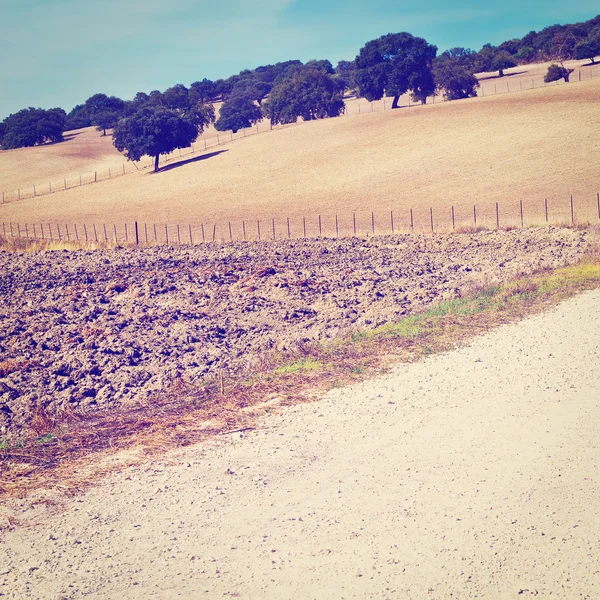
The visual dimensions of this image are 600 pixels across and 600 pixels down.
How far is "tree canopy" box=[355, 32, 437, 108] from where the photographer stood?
98.6 m

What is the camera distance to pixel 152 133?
81.3 metres

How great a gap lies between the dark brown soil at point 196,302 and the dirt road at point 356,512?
3.26m

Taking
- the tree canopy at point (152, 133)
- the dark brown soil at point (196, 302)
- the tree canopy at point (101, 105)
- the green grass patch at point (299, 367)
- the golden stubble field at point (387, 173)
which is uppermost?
the tree canopy at point (101, 105)

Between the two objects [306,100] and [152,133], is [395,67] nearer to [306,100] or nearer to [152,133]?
[306,100]

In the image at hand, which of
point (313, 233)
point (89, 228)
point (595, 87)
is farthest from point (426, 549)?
point (595, 87)

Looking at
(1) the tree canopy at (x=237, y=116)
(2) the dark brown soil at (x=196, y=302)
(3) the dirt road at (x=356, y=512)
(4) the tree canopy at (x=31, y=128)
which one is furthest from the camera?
(1) the tree canopy at (x=237, y=116)

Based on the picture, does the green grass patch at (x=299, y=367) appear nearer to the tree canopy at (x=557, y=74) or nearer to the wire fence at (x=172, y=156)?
the wire fence at (x=172, y=156)

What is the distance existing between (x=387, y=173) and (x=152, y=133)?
3335 cm

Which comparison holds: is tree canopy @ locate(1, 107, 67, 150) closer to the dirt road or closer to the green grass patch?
the green grass patch

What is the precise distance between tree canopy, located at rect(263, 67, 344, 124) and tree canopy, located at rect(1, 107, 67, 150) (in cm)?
4054

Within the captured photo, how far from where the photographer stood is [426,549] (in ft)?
19.2

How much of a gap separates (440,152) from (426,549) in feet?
205

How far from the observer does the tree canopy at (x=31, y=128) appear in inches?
4702

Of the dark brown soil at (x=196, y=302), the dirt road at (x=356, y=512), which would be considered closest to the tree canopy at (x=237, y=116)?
the dark brown soil at (x=196, y=302)
